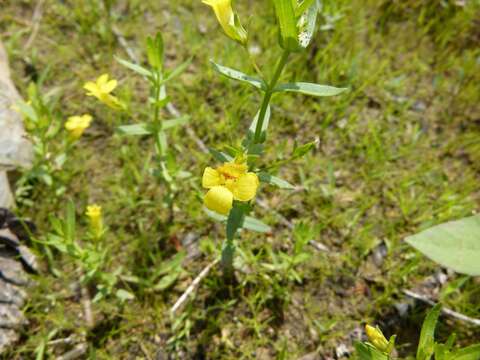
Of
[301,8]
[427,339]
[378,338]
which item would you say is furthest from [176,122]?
[427,339]

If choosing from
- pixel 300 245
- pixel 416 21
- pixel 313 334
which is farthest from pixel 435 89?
pixel 313 334

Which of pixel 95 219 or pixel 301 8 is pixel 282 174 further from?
pixel 301 8

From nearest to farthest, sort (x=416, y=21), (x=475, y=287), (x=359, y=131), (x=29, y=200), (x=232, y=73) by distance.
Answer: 1. (x=232, y=73)
2. (x=475, y=287)
3. (x=29, y=200)
4. (x=359, y=131)
5. (x=416, y=21)

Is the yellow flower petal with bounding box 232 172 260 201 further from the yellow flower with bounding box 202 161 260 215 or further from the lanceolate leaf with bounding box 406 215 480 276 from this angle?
the lanceolate leaf with bounding box 406 215 480 276

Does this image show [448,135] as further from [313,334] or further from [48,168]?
[48,168]

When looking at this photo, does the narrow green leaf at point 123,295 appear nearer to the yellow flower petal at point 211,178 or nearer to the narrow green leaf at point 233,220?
the narrow green leaf at point 233,220

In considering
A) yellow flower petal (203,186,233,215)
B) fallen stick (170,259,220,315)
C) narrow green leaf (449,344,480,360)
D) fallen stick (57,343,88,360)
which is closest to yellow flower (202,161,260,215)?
yellow flower petal (203,186,233,215)
